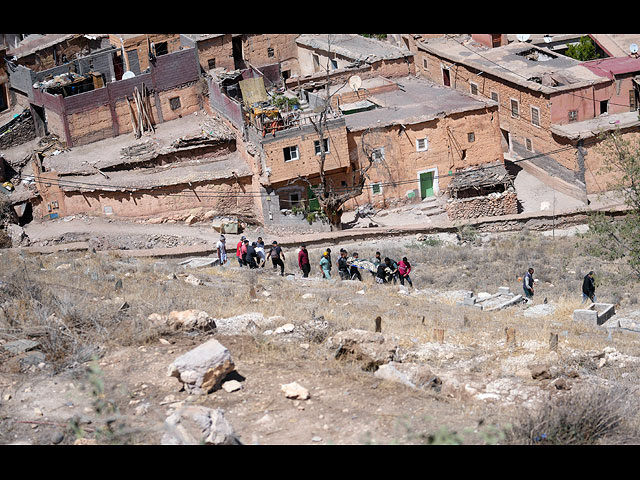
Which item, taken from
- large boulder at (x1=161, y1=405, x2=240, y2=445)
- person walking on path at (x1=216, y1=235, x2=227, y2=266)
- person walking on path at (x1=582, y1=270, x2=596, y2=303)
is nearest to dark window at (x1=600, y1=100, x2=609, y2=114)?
person walking on path at (x1=582, y1=270, x2=596, y2=303)

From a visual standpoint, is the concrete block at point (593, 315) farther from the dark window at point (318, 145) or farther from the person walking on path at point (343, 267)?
the dark window at point (318, 145)

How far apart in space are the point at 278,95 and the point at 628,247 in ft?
66.8

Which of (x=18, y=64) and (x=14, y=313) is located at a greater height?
(x=18, y=64)

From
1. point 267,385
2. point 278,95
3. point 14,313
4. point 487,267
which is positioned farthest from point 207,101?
point 267,385

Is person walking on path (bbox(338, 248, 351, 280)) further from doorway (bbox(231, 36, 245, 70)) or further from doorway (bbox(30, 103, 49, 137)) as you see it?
doorway (bbox(30, 103, 49, 137))

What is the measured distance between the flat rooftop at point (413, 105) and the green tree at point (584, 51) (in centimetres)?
697

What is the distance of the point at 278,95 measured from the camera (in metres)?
36.2

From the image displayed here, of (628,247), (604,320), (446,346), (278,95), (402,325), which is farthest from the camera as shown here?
(278,95)

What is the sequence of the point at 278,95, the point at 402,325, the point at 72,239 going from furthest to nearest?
the point at 278,95, the point at 72,239, the point at 402,325

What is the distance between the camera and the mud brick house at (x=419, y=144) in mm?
33844

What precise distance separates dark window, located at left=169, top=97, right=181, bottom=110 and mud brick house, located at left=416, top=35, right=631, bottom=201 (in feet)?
46.9

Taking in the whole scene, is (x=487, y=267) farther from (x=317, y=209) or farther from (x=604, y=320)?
(x=317, y=209)

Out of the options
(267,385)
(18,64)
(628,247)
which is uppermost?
(18,64)

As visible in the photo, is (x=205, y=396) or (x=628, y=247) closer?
(x=205, y=396)
